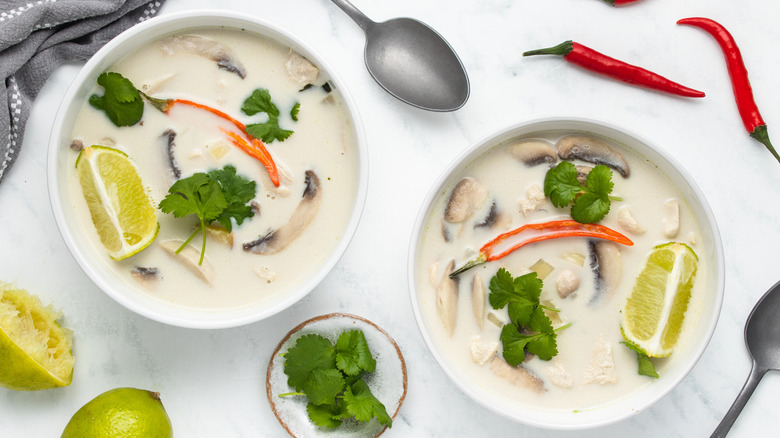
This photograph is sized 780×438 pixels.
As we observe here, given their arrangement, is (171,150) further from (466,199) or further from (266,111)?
(466,199)

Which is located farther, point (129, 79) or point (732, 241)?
point (732, 241)

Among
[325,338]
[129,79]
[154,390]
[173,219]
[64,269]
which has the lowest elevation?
[154,390]

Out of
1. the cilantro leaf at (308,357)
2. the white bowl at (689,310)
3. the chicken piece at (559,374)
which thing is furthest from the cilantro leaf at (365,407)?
the chicken piece at (559,374)

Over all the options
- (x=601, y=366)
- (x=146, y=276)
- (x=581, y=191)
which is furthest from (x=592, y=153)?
(x=146, y=276)

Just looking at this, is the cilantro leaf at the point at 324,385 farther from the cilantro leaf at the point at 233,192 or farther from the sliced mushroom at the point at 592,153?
the sliced mushroom at the point at 592,153

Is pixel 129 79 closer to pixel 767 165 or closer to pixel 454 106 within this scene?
pixel 454 106

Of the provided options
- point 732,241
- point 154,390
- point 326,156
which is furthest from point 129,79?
point 732,241
